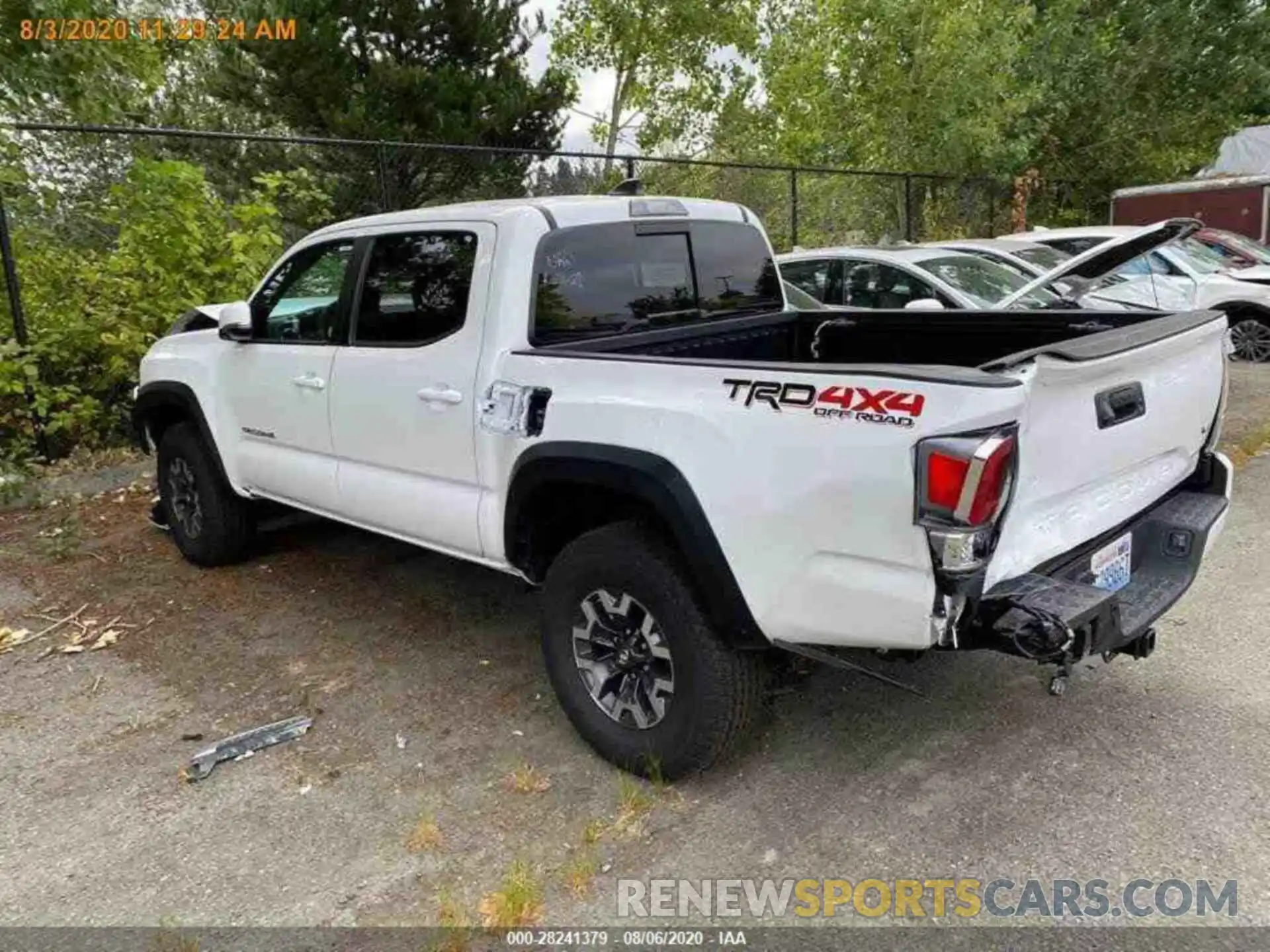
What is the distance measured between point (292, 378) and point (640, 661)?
2326mm

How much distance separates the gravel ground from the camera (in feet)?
8.88

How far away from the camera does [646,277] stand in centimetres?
385

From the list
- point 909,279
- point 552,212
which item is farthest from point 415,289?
point 909,279

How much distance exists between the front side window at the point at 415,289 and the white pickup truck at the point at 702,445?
1 cm

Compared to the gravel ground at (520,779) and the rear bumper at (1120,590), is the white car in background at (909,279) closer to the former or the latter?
the gravel ground at (520,779)

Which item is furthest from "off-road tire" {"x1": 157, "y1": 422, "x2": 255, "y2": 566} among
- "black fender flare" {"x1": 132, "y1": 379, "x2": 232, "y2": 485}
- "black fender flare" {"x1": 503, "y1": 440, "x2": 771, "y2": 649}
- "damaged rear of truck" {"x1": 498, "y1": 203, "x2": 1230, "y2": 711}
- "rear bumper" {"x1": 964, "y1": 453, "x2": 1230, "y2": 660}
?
"rear bumper" {"x1": 964, "y1": 453, "x2": 1230, "y2": 660}

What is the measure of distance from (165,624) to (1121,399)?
173 inches

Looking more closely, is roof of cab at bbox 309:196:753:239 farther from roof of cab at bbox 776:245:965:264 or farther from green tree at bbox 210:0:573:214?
green tree at bbox 210:0:573:214

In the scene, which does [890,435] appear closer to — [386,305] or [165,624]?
[386,305]

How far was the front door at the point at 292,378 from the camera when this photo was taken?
13.8ft

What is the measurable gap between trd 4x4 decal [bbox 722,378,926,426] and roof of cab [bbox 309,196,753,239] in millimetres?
1300

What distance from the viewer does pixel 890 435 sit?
2320 millimetres

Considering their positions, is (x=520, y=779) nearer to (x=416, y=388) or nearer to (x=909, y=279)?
(x=416, y=388)

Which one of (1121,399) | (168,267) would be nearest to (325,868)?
(1121,399)
